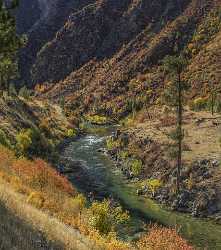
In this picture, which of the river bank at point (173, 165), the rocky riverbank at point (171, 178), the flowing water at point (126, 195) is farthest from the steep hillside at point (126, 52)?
the rocky riverbank at point (171, 178)

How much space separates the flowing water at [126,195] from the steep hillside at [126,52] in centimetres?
6187

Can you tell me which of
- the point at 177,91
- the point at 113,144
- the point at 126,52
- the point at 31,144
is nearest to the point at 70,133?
the point at 113,144

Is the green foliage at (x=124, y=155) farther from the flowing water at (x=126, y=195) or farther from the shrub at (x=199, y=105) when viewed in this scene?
the shrub at (x=199, y=105)

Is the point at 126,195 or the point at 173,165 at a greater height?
the point at 126,195

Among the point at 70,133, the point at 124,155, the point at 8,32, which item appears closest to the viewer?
the point at 8,32

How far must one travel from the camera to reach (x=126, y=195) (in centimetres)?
5200

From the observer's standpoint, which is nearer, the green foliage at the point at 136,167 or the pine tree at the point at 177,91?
the pine tree at the point at 177,91

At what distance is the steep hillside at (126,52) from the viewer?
144750mm

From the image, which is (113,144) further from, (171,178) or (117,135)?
(171,178)

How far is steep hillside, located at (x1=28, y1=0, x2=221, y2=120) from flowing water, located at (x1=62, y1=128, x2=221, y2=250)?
203ft

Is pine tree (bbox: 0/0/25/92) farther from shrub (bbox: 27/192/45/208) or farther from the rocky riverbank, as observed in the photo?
the rocky riverbank

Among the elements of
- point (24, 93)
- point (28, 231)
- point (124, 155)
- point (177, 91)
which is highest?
point (28, 231)

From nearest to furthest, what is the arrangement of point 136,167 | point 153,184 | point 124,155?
point 153,184 < point 136,167 < point 124,155

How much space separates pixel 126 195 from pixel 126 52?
124940mm
